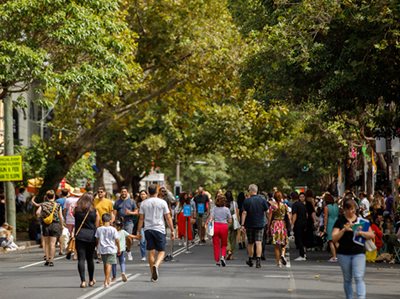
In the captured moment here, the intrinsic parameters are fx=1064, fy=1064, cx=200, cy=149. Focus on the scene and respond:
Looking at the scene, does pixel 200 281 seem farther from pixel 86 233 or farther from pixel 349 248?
pixel 349 248

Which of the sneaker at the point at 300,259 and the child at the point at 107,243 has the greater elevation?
the child at the point at 107,243

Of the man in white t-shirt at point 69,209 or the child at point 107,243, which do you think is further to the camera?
the man in white t-shirt at point 69,209

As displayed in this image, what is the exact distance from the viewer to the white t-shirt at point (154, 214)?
18.7m

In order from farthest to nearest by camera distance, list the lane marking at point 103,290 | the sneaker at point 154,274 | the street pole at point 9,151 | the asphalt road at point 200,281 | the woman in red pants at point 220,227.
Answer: the street pole at point 9,151, the woman in red pants at point 220,227, the sneaker at point 154,274, the asphalt road at point 200,281, the lane marking at point 103,290

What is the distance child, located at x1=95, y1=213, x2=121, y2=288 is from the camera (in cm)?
1788

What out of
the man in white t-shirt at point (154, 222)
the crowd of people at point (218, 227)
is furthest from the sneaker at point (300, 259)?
the man in white t-shirt at point (154, 222)

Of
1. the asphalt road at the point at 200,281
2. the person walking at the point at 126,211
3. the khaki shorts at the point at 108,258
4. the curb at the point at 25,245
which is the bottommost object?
the asphalt road at the point at 200,281

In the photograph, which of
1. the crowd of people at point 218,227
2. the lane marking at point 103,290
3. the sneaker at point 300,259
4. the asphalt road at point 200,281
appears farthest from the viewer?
the sneaker at point 300,259

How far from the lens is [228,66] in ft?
119

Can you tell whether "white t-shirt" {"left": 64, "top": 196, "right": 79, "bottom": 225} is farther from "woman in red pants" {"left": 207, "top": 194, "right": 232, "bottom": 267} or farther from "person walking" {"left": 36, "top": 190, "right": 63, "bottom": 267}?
"woman in red pants" {"left": 207, "top": 194, "right": 232, "bottom": 267}

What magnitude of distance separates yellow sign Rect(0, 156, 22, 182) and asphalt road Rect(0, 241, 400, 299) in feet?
29.8

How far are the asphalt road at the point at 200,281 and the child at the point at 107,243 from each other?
1.24 ft

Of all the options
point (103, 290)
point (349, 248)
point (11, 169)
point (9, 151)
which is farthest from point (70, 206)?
point (349, 248)

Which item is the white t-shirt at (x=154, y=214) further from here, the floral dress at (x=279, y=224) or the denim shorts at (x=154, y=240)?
the floral dress at (x=279, y=224)
